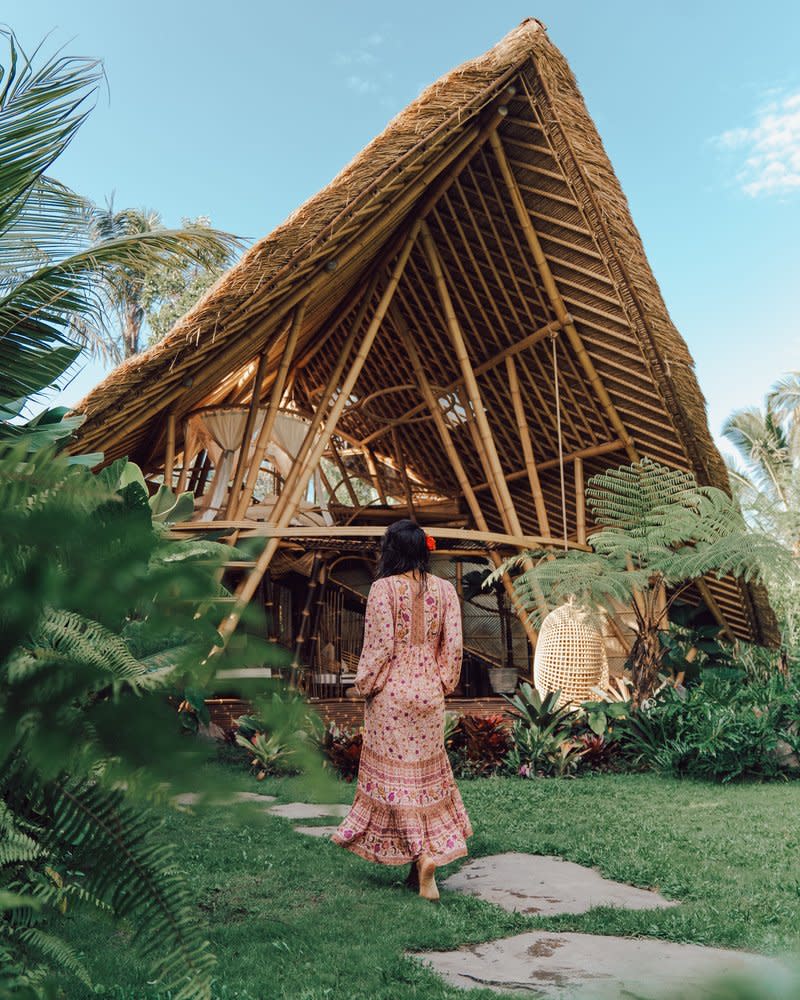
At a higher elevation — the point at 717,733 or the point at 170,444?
the point at 170,444

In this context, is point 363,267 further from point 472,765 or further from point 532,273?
point 472,765

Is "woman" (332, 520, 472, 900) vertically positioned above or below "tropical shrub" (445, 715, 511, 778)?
above

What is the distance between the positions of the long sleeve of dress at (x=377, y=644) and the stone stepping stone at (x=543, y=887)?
756 millimetres

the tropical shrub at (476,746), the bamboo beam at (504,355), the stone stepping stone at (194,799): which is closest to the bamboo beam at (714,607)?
the bamboo beam at (504,355)

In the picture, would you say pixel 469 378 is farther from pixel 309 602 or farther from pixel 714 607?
pixel 309 602

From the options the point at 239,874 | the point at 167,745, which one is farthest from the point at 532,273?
the point at 167,745

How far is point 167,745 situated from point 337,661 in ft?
34.9

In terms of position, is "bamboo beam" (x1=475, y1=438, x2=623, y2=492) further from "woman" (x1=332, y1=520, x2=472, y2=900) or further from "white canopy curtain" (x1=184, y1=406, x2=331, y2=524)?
"woman" (x1=332, y1=520, x2=472, y2=900)

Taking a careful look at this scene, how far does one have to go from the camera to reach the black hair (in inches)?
132

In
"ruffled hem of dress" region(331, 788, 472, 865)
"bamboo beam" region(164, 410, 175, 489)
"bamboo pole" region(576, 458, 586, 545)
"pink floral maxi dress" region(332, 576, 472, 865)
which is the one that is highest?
"bamboo beam" region(164, 410, 175, 489)

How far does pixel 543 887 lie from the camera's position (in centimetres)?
297

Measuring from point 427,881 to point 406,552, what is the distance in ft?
3.79

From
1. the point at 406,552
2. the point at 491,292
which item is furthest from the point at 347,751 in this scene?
the point at 491,292

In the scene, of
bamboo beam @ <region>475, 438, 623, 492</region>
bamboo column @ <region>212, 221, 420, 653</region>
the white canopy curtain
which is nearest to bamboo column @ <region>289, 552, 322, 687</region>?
the white canopy curtain
